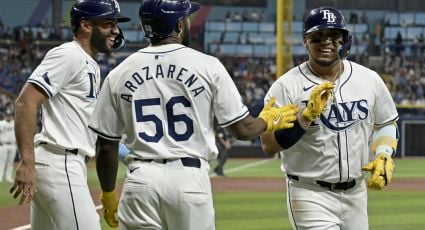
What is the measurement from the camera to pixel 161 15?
166 inches

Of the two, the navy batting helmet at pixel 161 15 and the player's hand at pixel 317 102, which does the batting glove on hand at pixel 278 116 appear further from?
the navy batting helmet at pixel 161 15

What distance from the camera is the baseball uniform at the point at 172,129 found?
408cm

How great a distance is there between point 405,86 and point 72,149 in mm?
29773

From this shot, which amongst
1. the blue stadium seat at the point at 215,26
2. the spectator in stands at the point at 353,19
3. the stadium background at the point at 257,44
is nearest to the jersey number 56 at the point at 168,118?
the stadium background at the point at 257,44

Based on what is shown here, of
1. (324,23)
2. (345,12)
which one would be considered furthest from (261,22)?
(324,23)

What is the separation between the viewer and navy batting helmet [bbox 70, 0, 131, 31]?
5469mm

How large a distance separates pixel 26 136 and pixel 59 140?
0.27 metres

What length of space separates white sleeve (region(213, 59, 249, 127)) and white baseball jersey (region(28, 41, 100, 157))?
4.19ft

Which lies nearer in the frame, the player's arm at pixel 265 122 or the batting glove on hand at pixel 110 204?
the player's arm at pixel 265 122

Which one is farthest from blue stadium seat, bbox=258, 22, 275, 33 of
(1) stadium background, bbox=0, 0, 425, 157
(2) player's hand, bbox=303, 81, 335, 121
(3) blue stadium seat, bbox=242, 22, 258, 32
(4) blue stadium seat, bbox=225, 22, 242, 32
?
(2) player's hand, bbox=303, 81, 335, 121

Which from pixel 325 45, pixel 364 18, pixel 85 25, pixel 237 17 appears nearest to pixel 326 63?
pixel 325 45

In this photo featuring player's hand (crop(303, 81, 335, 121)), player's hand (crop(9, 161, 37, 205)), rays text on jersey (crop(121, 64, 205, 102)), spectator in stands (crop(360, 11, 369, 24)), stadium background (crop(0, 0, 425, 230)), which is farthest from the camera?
spectator in stands (crop(360, 11, 369, 24))

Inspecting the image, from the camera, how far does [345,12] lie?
3781 cm

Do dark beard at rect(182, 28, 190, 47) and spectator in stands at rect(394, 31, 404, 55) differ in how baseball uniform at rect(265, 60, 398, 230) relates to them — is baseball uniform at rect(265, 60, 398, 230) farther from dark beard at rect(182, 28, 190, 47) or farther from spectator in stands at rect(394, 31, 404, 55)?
spectator in stands at rect(394, 31, 404, 55)
